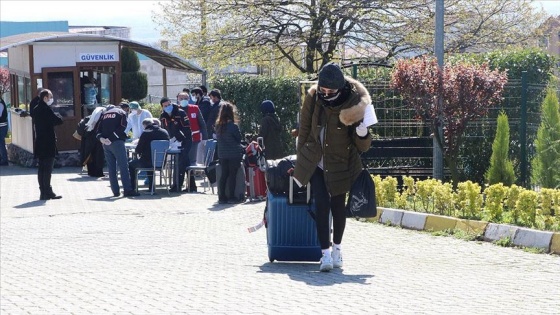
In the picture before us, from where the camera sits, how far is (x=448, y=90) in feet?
48.1

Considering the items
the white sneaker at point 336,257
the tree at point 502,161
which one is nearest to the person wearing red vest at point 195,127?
the tree at point 502,161

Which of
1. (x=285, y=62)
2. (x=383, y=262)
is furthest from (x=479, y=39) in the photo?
(x=383, y=262)

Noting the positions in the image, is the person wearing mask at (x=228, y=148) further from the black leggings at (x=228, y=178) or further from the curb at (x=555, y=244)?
the curb at (x=555, y=244)

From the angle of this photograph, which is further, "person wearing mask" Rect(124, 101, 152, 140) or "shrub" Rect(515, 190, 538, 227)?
"person wearing mask" Rect(124, 101, 152, 140)

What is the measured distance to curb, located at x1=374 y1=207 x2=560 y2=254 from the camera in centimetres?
1088

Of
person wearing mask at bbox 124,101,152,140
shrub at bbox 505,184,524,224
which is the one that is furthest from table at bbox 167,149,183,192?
shrub at bbox 505,184,524,224

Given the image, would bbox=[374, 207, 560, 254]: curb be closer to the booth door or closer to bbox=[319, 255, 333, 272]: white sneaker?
bbox=[319, 255, 333, 272]: white sneaker

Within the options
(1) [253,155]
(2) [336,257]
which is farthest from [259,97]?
(2) [336,257]

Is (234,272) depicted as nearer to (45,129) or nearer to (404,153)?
(404,153)

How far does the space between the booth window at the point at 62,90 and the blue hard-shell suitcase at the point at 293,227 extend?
16.5 m

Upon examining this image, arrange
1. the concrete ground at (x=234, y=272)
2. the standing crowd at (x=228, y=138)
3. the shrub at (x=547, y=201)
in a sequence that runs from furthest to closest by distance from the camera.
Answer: the shrub at (x=547, y=201) < the standing crowd at (x=228, y=138) < the concrete ground at (x=234, y=272)

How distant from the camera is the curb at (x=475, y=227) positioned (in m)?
10.9

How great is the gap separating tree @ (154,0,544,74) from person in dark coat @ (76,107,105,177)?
514 centimetres

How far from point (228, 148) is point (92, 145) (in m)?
5.94
